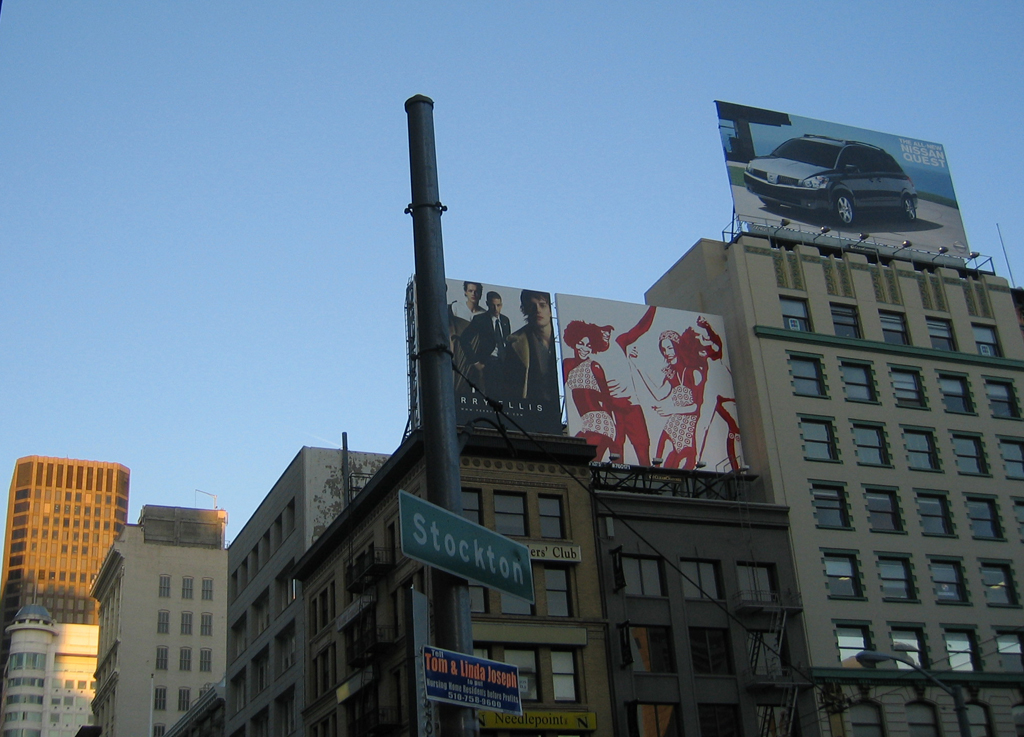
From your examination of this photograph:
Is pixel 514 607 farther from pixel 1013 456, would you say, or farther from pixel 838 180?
pixel 838 180

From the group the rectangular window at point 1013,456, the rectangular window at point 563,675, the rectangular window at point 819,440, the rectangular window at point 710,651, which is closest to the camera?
the rectangular window at point 563,675

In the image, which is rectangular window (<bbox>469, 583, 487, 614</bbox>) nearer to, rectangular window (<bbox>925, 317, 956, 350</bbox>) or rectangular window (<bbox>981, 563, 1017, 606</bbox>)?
rectangular window (<bbox>981, 563, 1017, 606</bbox>)

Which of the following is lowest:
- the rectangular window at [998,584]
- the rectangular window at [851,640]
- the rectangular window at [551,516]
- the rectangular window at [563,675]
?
the rectangular window at [563,675]

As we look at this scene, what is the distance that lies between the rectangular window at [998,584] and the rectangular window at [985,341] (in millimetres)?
12797

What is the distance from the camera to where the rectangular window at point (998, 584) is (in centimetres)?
5828

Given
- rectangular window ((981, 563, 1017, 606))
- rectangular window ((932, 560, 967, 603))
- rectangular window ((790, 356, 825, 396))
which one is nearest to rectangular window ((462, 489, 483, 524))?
rectangular window ((790, 356, 825, 396))

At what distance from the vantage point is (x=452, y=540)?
1234 centimetres

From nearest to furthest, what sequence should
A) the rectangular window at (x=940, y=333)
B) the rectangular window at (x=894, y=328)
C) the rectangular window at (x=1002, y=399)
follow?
the rectangular window at (x=894, y=328), the rectangular window at (x=1002, y=399), the rectangular window at (x=940, y=333)

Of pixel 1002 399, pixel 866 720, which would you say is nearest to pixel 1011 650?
pixel 866 720

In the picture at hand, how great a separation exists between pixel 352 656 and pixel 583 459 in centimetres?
1414

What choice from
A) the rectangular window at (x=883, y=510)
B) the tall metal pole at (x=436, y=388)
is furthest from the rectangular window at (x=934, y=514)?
the tall metal pole at (x=436, y=388)

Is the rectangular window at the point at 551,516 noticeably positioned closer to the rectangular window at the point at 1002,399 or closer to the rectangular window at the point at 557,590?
the rectangular window at the point at 557,590

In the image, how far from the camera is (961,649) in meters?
56.2

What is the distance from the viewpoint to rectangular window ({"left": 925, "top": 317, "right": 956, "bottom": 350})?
65125 mm
